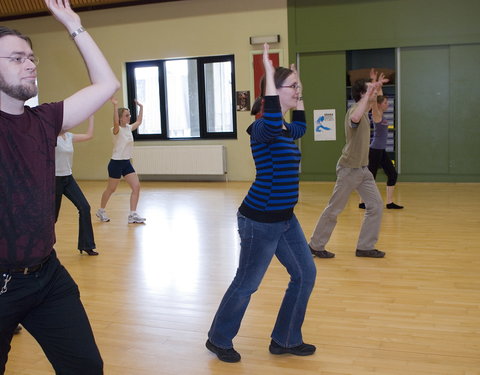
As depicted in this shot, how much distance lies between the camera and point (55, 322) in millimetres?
1933

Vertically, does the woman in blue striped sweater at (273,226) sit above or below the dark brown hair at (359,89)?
below

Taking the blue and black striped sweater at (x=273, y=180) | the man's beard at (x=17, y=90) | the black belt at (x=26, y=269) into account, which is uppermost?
the man's beard at (x=17, y=90)

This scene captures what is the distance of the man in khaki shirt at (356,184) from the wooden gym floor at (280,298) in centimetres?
21

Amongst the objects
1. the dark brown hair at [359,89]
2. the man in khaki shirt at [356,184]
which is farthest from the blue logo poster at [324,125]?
the dark brown hair at [359,89]

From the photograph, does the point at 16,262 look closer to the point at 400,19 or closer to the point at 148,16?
the point at 400,19

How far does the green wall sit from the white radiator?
101 inches

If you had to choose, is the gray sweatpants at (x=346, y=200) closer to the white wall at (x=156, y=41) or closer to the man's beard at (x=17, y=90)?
the man's beard at (x=17, y=90)

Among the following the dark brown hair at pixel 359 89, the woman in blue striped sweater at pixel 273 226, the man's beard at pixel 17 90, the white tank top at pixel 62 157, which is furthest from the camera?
the white tank top at pixel 62 157

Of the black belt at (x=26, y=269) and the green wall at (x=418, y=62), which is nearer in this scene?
the black belt at (x=26, y=269)

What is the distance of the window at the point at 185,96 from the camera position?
1209cm

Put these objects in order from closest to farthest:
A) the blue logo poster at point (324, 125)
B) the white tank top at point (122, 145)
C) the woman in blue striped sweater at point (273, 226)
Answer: the woman in blue striped sweater at point (273, 226) < the white tank top at point (122, 145) < the blue logo poster at point (324, 125)

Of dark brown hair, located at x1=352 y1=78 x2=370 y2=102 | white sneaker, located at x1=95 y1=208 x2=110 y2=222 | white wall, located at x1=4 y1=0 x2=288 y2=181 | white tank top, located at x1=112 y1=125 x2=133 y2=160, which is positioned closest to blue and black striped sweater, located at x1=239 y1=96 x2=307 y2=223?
dark brown hair, located at x1=352 y1=78 x2=370 y2=102

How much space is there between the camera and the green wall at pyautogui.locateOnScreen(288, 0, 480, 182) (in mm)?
10398

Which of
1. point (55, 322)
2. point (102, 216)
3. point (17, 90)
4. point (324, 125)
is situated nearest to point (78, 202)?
point (102, 216)
